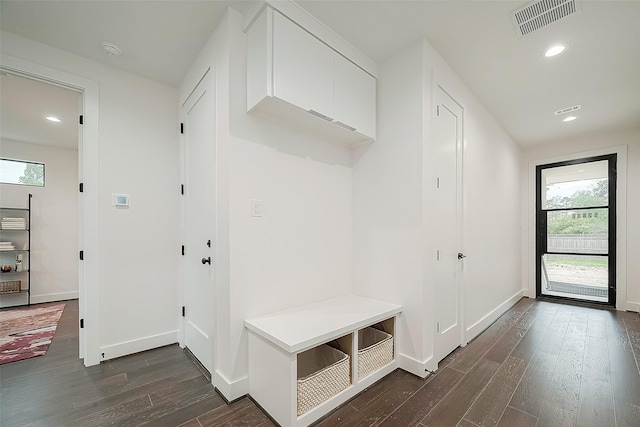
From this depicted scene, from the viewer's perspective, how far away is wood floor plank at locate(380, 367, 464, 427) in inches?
65.6

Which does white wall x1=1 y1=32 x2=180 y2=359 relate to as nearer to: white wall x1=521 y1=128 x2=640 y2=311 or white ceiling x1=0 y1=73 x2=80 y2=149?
white ceiling x1=0 y1=73 x2=80 y2=149

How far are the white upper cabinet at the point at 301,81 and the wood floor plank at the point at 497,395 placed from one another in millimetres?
2196

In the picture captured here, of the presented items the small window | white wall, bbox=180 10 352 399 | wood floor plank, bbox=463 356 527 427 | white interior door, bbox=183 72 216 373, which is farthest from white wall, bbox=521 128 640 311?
the small window

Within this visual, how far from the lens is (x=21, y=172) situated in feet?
14.3

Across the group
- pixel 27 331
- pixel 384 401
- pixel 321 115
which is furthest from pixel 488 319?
pixel 27 331

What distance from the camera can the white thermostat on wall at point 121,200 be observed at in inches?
99.9

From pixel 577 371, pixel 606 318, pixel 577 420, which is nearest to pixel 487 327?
pixel 577 371

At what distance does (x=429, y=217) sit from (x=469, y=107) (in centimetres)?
160

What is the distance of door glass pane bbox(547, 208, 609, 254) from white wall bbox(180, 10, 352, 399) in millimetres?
4448

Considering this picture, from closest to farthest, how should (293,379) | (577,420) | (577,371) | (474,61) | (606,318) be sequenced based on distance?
(293,379) < (577,420) < (577,371) < (474,61) < (606,318)

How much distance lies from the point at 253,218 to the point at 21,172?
195 inches

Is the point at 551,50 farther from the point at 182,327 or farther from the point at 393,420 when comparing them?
the point at 182,327

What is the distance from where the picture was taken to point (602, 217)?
4.25m

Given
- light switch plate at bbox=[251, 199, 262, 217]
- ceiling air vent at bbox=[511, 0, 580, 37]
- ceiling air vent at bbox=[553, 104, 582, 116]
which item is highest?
ceiling air vent at bbox=[511, 0, 580, 37]
